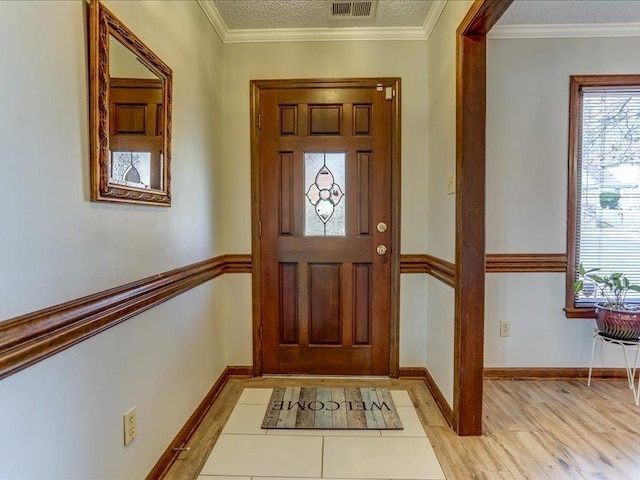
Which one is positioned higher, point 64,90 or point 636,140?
point 636,140

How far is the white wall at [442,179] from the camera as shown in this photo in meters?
2.16

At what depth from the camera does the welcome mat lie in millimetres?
2121

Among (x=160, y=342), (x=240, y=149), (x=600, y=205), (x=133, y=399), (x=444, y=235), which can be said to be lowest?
(x=133, y=399)

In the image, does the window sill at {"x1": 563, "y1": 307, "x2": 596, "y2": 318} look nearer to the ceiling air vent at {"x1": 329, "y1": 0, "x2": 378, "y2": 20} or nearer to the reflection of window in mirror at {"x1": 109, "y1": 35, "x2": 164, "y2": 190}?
the ceiling air vent at {"x1": 329, "y1": 0, "x2": 378, "y2": 20}

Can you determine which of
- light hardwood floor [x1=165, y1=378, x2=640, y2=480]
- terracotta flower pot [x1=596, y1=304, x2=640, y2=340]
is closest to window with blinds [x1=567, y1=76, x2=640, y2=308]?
terracotta flower pot [x1=596, y1=304, x2=640, y2=340]

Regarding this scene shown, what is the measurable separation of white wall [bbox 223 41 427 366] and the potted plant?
1116 millimetres

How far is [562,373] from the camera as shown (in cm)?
277

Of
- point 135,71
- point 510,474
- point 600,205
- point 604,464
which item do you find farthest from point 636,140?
point 135,71

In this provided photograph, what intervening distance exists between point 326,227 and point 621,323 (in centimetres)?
196

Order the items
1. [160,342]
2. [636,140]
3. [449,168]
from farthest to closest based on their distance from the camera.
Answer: [636,140] → [449,168] → [160,342]

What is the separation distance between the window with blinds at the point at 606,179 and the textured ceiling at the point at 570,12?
368 millimetres

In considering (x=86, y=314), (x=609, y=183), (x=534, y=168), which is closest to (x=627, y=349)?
(x=609, y=183)

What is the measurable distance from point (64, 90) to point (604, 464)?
8.45 feet

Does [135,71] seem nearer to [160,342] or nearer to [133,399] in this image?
[160,342]
